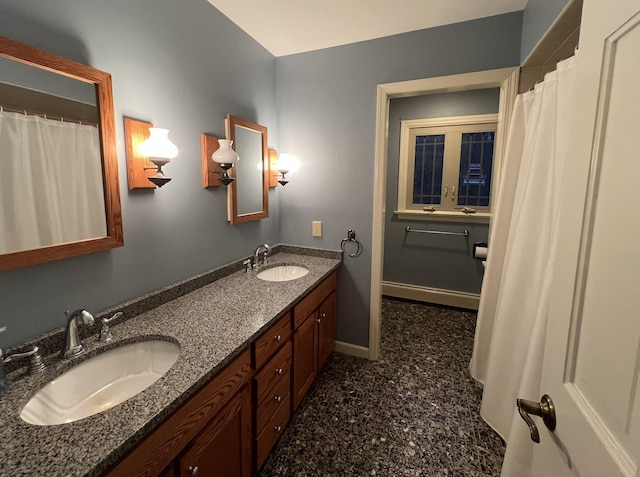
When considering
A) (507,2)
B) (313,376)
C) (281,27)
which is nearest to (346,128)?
(281,27)

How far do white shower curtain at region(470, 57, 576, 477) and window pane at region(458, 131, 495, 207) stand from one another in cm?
152

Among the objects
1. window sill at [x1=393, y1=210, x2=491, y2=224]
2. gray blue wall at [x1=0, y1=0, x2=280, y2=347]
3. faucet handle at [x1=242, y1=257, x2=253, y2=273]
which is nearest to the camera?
gray blue wall at [x1=0, y1=0, x2=280, y2=347]

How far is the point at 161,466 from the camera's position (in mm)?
848

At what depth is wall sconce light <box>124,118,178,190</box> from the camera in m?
1.33

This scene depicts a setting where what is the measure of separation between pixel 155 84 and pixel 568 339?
183 centimetres

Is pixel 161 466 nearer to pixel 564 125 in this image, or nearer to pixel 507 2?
pixel 564 125

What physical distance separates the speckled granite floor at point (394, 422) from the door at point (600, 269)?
107cm

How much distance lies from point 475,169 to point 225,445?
3.31 m

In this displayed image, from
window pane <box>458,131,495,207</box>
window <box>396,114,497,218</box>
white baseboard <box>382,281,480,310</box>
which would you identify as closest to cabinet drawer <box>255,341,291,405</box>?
white baseboard <box>382,281,480,310</box>

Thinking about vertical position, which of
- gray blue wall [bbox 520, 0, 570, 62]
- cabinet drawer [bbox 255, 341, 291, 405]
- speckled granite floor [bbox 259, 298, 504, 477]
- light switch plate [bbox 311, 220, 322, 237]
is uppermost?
gray blue wall [bbox 520, 0, 570, 62]

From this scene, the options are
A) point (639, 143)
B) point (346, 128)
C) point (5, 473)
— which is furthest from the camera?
point (346, 128)

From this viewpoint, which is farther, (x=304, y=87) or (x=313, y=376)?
(x=304, y=87)

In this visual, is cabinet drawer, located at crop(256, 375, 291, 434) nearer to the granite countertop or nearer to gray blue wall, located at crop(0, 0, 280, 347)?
the granite countertop

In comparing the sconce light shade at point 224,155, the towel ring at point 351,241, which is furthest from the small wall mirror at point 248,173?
the towel ring at point 351,241
